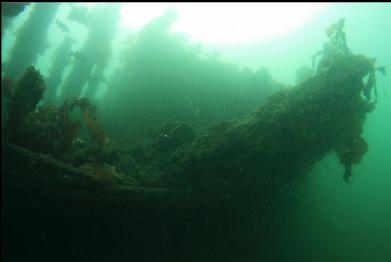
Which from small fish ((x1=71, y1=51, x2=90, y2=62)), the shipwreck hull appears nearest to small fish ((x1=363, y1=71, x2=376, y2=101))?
the shipwreck hull

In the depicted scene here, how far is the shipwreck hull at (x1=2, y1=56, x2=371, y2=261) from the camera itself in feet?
17.4

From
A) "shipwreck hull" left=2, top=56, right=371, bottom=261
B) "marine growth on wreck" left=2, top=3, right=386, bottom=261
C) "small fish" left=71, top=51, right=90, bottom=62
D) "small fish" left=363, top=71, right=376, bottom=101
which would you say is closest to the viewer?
"shipwreck hull" left=2, top=56, right=371, bottom=261

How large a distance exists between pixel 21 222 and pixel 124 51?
13.8 m

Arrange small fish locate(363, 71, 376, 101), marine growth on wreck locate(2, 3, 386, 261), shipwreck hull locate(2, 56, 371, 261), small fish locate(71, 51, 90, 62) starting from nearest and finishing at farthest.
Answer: shipwreck hull locate(2, 56, 371, 261) < marine growth on wreck locate(2, 3, 386, 261) < small fish locate(363, 71, 376, 101) < small fish locate(71, 51, 90, 62)

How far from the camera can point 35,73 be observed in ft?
21.0

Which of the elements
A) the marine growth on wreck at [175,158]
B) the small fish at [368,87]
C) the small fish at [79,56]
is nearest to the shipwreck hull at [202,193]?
the marine growth on wreck at [175,158]

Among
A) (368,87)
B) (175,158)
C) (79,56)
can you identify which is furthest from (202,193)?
(79,56)

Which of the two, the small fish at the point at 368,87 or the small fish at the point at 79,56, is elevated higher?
the small fish at the point at 79,56

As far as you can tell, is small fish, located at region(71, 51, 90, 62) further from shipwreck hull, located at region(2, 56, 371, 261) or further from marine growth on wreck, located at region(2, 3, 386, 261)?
shipwreck hull, located at region(2, 56, 371, 261)

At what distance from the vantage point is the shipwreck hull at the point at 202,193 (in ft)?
17.4

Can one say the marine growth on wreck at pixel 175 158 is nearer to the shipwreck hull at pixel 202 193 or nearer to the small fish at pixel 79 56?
the shipwreck hull at pixel 202 193

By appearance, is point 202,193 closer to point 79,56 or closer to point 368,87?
point 368,87

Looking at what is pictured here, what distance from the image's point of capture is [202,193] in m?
7.57

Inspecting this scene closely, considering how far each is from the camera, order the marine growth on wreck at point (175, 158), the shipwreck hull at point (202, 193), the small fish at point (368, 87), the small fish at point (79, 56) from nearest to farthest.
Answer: the shipwreck hull at point (202, 193), the marine growth on wreck at point (175, 158), the small fish at point (368, 87), the small fish at point (79, 56)
